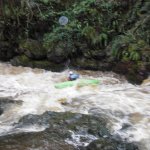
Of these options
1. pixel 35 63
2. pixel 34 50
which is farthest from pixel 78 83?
pixel 34 50

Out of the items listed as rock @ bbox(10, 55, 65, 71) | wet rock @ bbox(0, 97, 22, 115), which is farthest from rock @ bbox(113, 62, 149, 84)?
wet rock @ bbox(0, 97, 22, 115)

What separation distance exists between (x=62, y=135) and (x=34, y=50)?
5.80 meters

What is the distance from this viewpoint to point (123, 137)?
20.1 ft

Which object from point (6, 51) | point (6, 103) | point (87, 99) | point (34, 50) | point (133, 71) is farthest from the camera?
point (6, 51)

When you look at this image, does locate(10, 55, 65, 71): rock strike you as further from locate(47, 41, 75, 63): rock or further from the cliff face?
locate(47, 41, 75, 63): rock

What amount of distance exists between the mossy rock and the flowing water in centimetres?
76

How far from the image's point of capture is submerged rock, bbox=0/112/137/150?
567 cm

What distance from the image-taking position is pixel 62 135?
240 inches

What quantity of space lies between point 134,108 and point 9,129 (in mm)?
2790

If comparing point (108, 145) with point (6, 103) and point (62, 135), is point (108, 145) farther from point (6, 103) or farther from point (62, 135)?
point (6, 103)

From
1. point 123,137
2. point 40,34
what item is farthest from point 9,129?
point 40,34

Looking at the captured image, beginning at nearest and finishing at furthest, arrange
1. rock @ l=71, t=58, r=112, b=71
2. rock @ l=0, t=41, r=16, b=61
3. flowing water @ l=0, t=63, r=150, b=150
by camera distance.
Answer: flowing water @ l=0, t=63, r=150, b=150, rock @ l=71, t=58, r=112, b=71, rock @ l=0, t=41, r=16, b=61

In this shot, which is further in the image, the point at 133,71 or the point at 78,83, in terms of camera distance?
the point at 133,71

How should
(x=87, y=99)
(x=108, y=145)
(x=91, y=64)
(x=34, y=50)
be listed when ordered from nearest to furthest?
(x=108, y=145)
(x=87, y=99)
(x=91, y=64)
(x=34, y=50)
